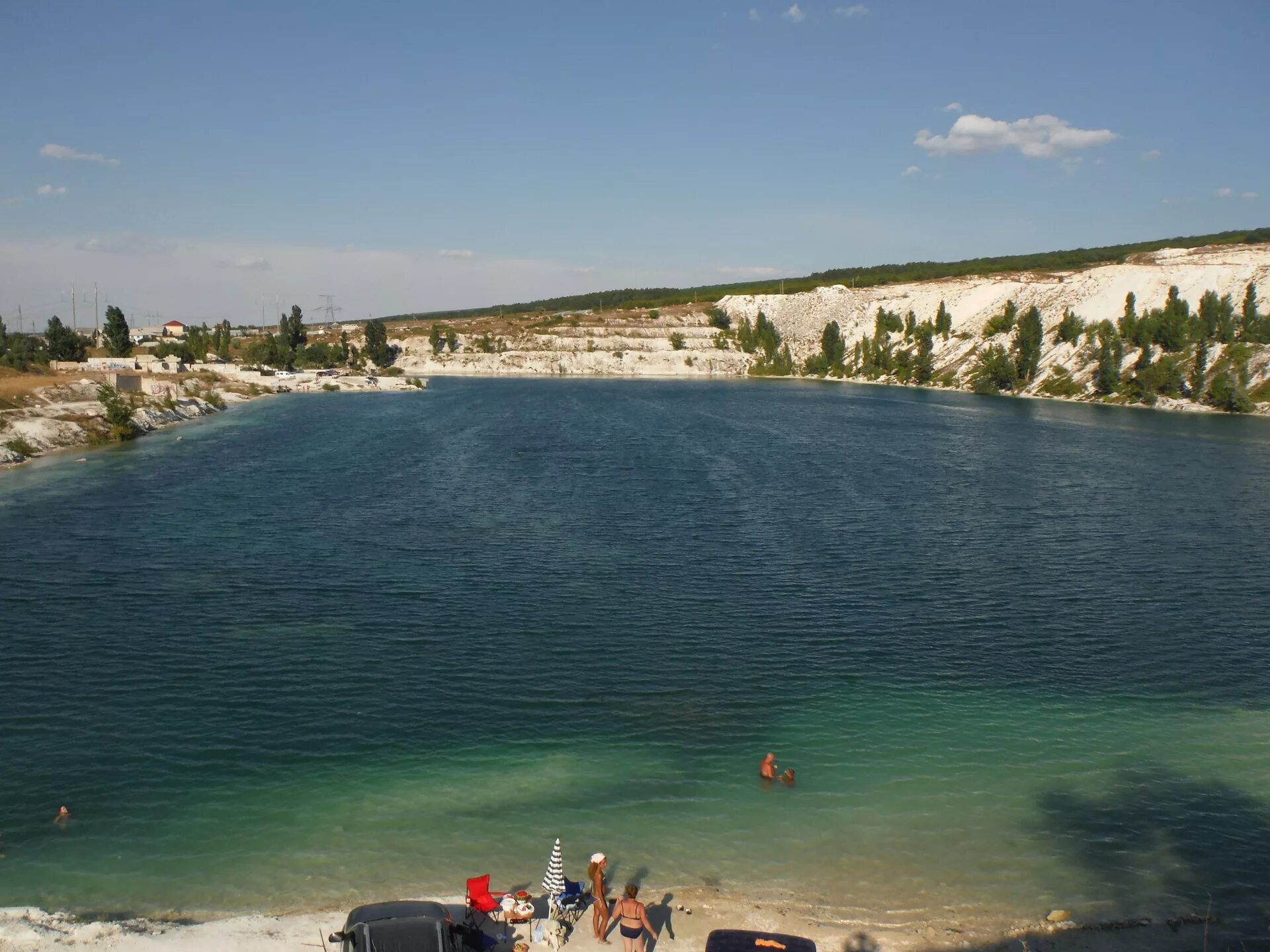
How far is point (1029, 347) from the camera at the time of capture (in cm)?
16712

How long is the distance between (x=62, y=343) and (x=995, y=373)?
159 metres

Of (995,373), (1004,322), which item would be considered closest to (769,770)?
(995,373)

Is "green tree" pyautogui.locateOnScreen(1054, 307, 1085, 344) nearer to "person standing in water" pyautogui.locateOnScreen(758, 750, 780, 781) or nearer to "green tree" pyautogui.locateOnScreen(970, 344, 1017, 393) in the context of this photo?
"green tree" pyautogui.locateOnScreen(970, 344, 1017, 393)

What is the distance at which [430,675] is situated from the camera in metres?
33.2

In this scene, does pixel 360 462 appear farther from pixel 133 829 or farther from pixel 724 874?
pixel 724 874

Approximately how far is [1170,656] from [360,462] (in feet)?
215

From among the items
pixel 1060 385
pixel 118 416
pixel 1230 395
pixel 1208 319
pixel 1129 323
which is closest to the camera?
pixel 118 416

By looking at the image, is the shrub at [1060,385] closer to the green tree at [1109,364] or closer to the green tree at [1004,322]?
the green tree at [1109,364]

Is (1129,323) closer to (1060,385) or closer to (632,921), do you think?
(1060,385)

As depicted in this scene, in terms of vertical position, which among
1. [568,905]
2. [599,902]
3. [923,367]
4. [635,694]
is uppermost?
[923,367]

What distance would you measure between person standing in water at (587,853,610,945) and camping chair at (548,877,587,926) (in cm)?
31

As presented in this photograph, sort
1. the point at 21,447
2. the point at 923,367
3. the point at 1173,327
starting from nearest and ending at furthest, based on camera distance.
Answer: the point at 21,447 < the point at 1173,327 < the point at 923,367

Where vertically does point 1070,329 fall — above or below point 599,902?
above

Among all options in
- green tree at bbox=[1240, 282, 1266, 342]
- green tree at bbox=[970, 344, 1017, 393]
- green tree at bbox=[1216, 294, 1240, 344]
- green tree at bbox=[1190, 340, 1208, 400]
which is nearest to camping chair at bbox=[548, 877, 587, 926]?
green tree at bbox=[1190, 340, 1208, 400]
